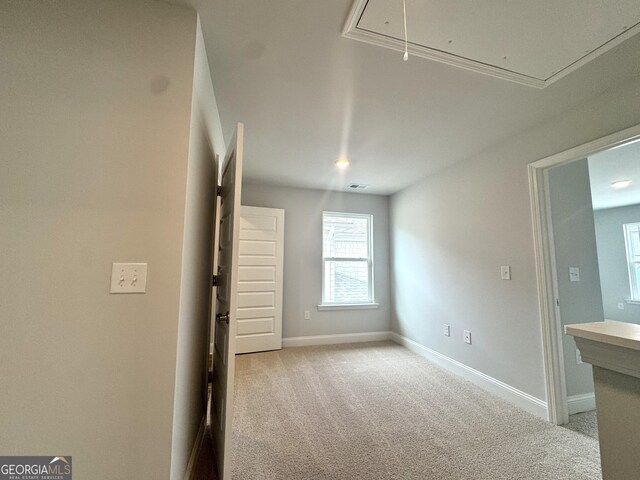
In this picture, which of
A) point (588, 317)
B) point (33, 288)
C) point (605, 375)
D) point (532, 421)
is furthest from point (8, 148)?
point (588, 317)

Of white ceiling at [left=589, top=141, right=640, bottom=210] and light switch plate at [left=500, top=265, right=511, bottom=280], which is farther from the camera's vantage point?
white ceiling at [left=589, top=141, right=640, bottom=210]

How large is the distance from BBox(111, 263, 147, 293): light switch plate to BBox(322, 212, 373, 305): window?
10.4ft

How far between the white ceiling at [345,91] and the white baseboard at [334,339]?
2.59 metres

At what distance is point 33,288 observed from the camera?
40.3 inches

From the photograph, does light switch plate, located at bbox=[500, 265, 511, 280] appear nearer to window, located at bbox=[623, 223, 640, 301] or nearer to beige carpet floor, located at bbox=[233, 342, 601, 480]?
beige carpet floor, located at bbox=[233, 342, 601, 480]

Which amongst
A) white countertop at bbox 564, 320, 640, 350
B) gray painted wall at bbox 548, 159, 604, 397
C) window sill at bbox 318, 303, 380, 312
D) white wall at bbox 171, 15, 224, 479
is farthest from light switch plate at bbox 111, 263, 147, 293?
window sill at bbox 318, 303, 380, 312

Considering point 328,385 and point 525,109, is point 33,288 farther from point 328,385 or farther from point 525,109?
point 525,109

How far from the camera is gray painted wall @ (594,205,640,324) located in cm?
512

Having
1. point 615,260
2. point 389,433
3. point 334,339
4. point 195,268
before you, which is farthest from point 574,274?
point 615,260

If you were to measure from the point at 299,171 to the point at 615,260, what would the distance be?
6.58 m

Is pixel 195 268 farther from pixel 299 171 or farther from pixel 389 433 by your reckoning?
pixel 299 171

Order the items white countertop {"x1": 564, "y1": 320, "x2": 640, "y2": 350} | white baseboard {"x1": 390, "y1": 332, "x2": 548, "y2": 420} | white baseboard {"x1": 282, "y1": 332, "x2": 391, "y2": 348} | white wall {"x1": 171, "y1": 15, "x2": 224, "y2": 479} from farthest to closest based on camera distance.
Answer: white baseboard {"x1": 282, "y1": 332, "x2": 391, "y2": 348} → white baseboard {"x1": 390, "y1": 332, "x2": 548, "y2": 420} → white wall {"x1": 171, "y1": 15, "x2": 224, "y2": 479} → white countertop {"x1": 564, "y1": 320, "x2": 640, "y2": 350}

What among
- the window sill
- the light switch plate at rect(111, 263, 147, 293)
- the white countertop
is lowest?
the window sill
